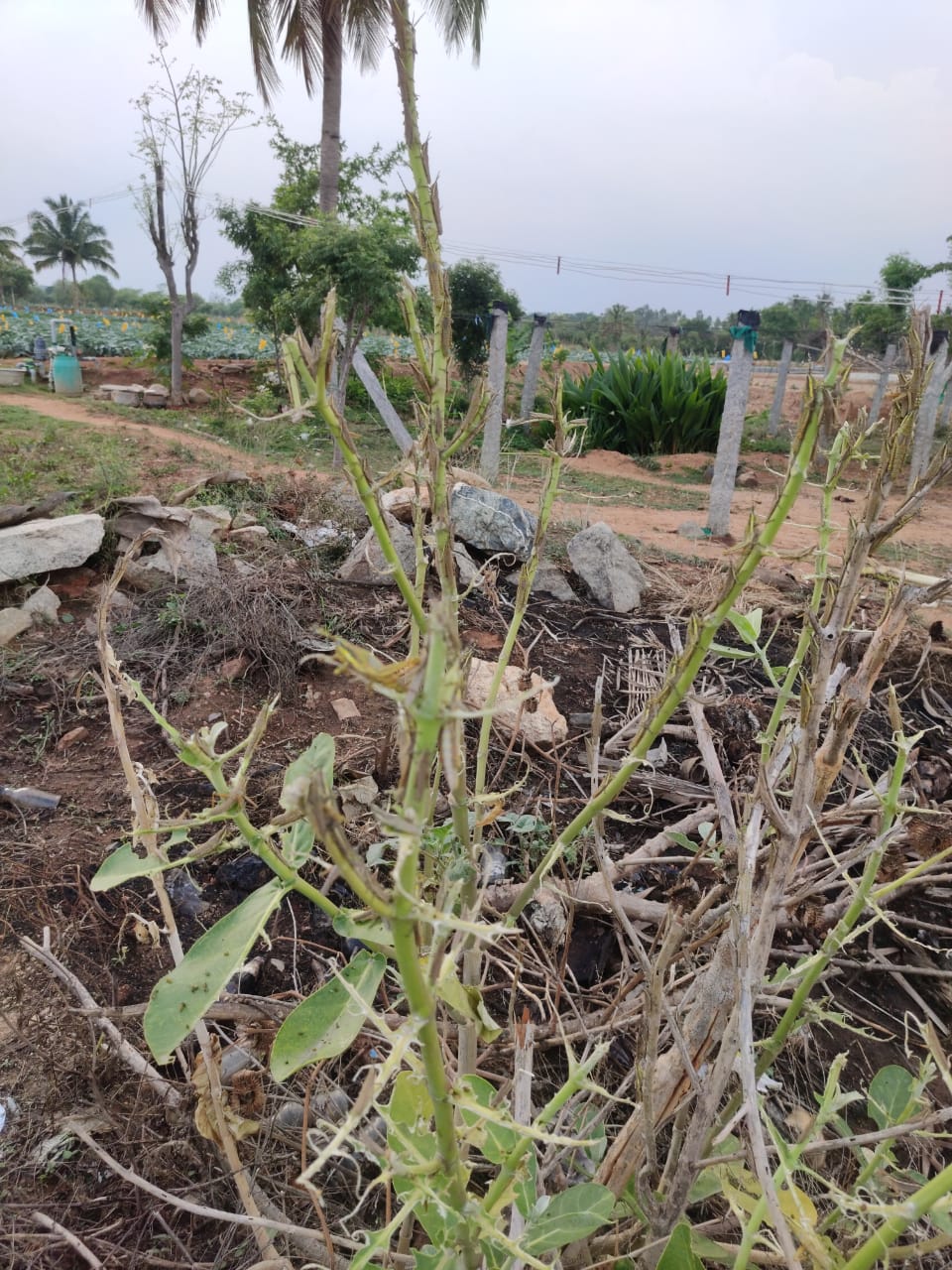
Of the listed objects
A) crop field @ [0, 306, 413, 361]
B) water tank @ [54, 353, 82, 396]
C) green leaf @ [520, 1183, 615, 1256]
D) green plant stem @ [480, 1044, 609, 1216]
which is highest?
crop field @ [0, 306, 413, 361]

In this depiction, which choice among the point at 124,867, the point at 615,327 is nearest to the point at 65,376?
the point at 124,867

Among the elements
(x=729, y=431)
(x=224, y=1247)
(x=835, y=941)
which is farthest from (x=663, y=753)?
(x=729, y=431)

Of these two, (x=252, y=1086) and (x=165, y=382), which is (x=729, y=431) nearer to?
(x=252, y=1086)

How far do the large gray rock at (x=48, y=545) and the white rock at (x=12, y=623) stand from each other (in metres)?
0.35

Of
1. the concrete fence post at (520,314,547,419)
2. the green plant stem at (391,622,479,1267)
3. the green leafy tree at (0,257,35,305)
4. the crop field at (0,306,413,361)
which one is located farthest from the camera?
the green leafy tree at (0,257,35,305)

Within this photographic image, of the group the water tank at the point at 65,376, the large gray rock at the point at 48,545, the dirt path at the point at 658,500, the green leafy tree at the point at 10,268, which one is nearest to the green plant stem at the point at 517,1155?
the large gray rock at the point at 48,545

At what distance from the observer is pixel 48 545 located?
346 centimetres

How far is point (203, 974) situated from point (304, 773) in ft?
0.53

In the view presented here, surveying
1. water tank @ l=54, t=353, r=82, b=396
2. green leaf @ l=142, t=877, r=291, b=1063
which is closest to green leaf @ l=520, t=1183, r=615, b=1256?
green leaf @ l=142, t=877, r=291, b=1063

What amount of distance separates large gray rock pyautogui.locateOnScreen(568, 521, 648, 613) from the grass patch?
99.7 inches

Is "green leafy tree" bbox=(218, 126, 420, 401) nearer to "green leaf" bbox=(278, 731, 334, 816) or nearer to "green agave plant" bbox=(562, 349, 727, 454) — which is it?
"green agave plant" bbox=(562, 349, 727, 454)

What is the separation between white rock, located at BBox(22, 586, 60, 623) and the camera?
125 inches

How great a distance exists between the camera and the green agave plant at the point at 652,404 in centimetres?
1194

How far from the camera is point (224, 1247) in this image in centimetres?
109
